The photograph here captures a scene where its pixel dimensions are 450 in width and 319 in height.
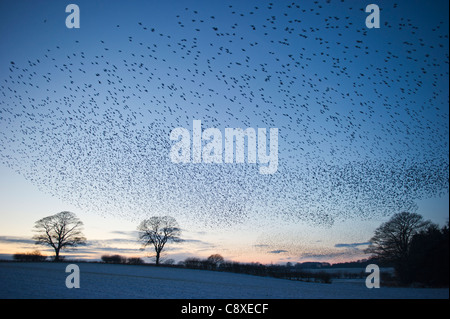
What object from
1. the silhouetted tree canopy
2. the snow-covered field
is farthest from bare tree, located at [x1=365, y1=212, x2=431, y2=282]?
the snow-covered field

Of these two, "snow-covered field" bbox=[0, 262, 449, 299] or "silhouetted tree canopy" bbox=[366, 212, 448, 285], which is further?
"silhouetted tree canopy" bbox=[366, 212, 448, 285]

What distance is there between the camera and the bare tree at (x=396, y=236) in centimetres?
5228

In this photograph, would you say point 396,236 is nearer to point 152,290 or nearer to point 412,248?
point 412,248

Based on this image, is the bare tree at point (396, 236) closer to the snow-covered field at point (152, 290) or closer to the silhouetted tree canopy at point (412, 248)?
the silhouetted tree canopy at point (412, 248)

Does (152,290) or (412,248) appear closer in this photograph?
(152,290)

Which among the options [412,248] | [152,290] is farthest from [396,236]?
[152,290]

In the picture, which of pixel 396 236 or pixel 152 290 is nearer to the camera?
pixel 152 290

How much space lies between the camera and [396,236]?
53.4 meters

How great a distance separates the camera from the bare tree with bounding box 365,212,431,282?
5228cm

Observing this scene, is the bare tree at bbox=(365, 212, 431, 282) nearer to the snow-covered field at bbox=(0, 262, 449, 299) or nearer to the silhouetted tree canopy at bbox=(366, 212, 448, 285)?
the silhouetted tree canopy at bbox=(366, 212, 448, 285)

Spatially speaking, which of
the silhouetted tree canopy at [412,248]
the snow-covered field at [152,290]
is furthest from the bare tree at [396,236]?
the snow-covered field at [152,290]
